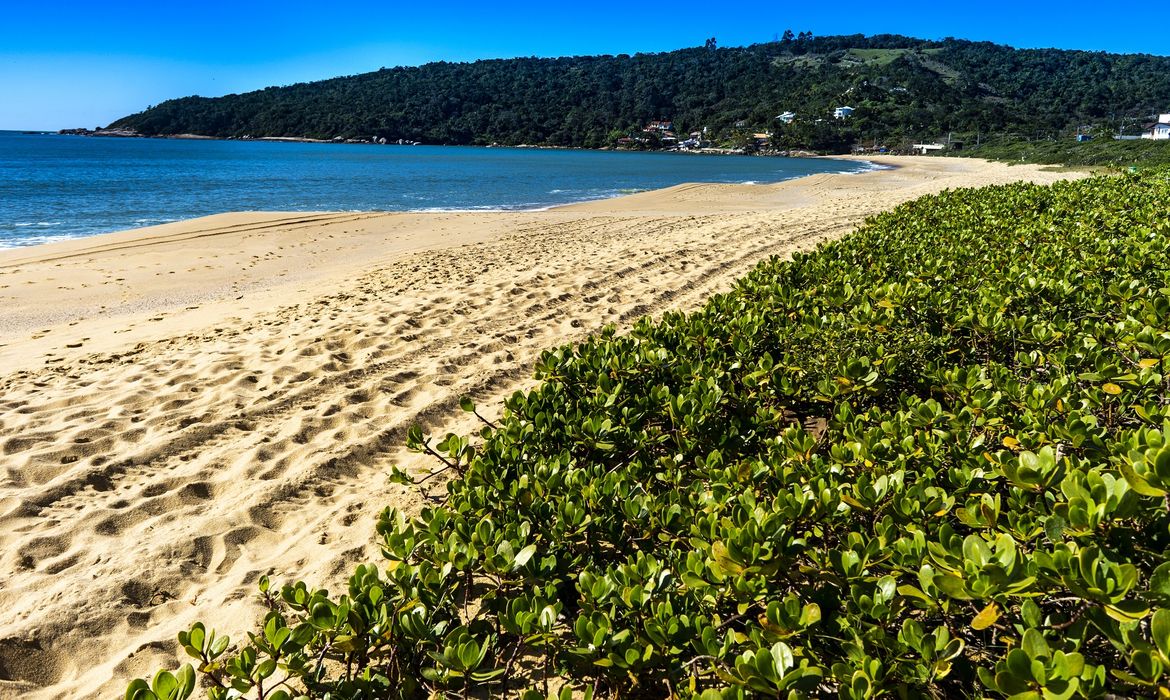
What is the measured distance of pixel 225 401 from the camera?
4781 mm

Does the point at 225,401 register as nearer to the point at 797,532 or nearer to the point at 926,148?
the point at 797,532

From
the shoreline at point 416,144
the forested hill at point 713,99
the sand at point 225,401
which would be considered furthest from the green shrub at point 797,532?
the forested hill at point 713,99

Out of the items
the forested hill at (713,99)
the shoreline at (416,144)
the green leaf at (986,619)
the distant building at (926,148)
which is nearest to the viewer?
the green leaf at (986,619)

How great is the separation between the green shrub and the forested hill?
121561mm

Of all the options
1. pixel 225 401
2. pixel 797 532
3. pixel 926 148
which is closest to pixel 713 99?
pixel 926 148

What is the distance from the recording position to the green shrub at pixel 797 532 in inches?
54.2

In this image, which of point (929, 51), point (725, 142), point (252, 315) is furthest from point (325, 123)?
point (929, 51)

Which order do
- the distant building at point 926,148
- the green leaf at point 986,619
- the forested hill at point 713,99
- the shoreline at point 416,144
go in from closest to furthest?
the green leaf at point 986,619
the distant building at point 926,148
the shoreline at point 416,144
the forested hill at point 713,99

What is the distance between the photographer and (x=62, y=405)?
472 cm

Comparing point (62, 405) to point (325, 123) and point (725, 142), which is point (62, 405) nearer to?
point (725, 142)

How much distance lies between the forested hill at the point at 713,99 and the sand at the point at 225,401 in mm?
117990

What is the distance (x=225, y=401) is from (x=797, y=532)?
14.4 feet

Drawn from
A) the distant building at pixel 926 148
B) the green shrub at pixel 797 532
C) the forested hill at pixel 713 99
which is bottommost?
the green shrub at pixel 797 532

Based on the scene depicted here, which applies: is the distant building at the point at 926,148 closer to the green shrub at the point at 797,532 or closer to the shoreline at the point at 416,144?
the shoreline at the point at 416,144
